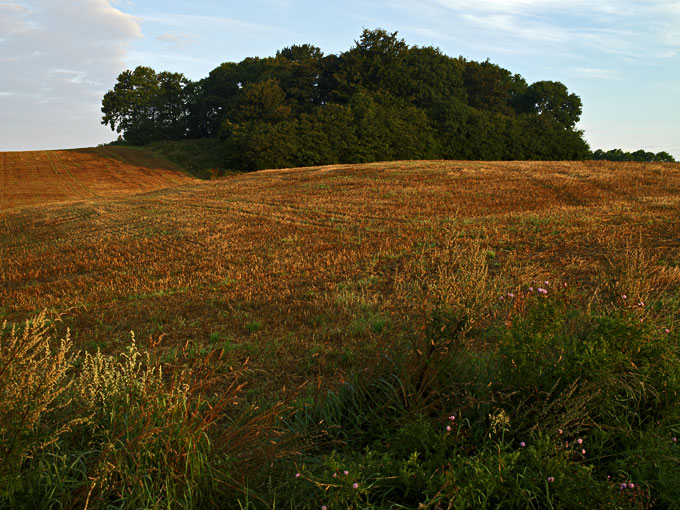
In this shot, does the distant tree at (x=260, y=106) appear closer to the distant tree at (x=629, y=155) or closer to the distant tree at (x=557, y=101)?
the distant tree at (x=557, y=101)

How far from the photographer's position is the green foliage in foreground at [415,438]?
285 cm

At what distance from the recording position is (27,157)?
5056cm

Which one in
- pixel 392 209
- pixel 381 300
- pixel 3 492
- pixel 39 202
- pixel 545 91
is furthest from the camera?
pixel 545 91

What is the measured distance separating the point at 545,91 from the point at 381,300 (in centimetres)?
7365

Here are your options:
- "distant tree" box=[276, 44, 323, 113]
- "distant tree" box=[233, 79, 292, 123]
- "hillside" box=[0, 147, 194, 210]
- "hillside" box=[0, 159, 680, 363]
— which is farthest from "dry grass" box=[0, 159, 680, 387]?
"distant tree" box=[276, 44, 323, 113]

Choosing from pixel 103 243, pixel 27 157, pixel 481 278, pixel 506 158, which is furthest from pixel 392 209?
pixel 27 157

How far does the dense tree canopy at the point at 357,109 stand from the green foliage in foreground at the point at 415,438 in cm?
4800

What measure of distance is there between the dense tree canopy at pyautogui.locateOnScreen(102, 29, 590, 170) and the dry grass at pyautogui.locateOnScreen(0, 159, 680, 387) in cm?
2763

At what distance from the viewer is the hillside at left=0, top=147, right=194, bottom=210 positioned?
1379 inches

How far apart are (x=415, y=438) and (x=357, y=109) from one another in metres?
55.0

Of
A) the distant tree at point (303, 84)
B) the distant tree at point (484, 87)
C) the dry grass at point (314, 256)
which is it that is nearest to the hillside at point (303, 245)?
the dry grass at point (314, 256)

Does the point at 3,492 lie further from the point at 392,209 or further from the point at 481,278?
the point at 392,209

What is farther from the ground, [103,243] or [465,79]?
[465,79]

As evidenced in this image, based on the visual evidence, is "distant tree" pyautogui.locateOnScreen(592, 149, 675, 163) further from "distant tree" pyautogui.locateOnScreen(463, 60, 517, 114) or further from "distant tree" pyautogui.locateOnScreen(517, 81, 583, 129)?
"distant tree" pyautogui.locateOnScreen(463, 60, 517, 114)
